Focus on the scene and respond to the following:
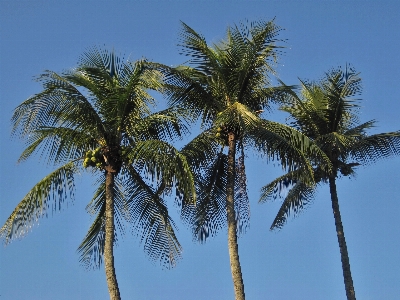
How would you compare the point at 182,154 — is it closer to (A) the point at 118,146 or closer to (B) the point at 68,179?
(A) the point at 118,146

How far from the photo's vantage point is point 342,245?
26.7 m

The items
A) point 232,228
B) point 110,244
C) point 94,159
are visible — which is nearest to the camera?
point 110,244

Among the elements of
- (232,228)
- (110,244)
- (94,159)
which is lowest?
(110,244)

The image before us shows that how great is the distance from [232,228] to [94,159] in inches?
161

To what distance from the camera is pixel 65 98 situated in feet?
69.9

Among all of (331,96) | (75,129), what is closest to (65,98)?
(75,129)

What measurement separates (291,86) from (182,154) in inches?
188

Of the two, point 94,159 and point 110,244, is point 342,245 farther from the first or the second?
point 94,159

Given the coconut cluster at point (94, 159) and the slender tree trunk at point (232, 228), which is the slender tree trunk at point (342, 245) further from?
the coconut cluster at point (94, 159)

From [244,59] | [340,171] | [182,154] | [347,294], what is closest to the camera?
[182,154]

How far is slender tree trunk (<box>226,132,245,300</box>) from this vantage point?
2117cm

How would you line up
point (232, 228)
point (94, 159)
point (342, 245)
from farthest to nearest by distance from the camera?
point (342, 245) < point (232, 228) < point (94, 159)

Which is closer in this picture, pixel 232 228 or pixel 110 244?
pixel 110 244

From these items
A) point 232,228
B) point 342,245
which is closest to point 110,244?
point 232,228
